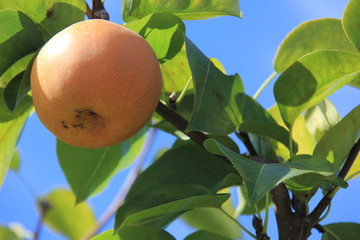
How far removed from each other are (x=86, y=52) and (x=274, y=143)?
73 cm

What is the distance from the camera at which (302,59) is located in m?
1.37

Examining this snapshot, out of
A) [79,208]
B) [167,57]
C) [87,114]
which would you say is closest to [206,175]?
[167,57]

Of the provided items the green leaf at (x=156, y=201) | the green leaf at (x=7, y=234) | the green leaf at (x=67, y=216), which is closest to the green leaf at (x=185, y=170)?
the green leaf at (x=156, y=201)

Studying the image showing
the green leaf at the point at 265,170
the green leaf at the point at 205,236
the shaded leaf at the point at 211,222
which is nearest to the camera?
the green leaf at the point at 265,170

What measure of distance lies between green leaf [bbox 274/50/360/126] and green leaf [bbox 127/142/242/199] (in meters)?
0.23

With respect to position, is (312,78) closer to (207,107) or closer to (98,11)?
(207,107)

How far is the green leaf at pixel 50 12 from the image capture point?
138 cm

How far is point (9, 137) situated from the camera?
1572 millimetres

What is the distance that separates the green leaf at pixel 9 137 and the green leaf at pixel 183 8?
38 centimetres

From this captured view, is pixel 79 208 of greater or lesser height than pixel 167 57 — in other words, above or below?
below

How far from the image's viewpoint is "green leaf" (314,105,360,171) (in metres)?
1.40

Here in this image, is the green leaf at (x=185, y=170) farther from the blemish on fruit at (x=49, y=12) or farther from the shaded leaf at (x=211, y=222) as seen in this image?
the shaded leaf at (x=211, y=222)

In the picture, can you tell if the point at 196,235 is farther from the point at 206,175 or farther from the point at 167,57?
the point at 167,57

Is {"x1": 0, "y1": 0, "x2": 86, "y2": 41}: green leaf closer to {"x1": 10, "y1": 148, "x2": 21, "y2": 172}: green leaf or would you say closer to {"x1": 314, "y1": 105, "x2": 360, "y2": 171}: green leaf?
{"x1": 314, "y1": 105, "x2": 360, "y2": 171}: green leaf
